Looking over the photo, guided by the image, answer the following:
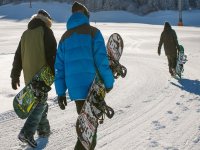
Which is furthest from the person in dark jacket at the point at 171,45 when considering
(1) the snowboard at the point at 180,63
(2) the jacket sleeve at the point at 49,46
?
(2) the jacket sleeve at the point at 49,46

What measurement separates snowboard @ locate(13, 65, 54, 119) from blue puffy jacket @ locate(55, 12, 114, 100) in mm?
1161

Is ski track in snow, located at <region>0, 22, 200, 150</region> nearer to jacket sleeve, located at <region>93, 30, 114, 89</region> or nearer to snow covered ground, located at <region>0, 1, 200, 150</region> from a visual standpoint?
snow covered ground, located at <region>0, 1, 200, 150</region>

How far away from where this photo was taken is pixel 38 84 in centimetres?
589

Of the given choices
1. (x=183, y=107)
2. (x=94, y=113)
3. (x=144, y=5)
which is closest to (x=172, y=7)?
(x=144, y=5)

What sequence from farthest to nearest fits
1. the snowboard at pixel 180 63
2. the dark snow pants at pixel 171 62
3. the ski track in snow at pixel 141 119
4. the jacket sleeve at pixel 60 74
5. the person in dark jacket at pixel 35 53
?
1. the dark snow pants at pixel 171 62
2. the snowboard at pixel 180 63
3. the ski track in snow at pixel 141 119
4. the person in dark jacket at pixel 35 53
5. the jacket sleeve at pixel 60 74

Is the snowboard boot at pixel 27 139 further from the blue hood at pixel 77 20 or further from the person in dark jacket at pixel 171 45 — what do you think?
the person in dark jacket at pixel 171 45

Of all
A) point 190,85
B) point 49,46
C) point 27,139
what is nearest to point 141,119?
point 27,139

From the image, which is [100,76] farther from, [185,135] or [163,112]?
[163,112]

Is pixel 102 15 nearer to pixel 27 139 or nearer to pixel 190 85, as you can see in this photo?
pixel 190 85

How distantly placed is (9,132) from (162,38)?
791 cm

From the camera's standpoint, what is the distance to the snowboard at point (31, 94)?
19.1 ft

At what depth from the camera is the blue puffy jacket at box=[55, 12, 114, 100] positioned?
4625 millimetres

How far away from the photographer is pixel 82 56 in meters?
4.62

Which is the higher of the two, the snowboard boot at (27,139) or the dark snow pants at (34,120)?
the dark snow pants at (34,120)
